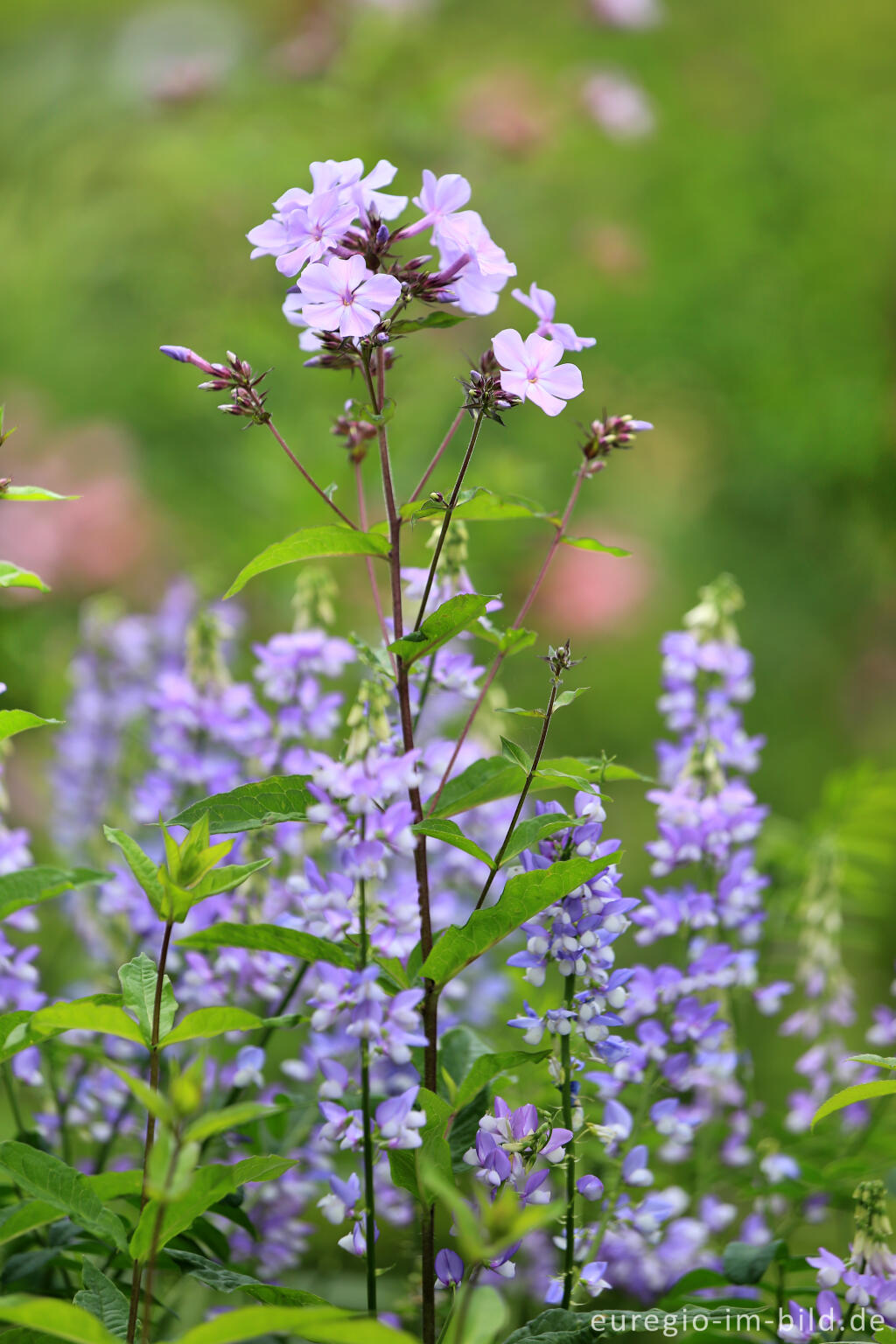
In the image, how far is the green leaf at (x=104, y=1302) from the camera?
18.7 inches

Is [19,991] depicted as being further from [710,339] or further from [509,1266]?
[710,339]

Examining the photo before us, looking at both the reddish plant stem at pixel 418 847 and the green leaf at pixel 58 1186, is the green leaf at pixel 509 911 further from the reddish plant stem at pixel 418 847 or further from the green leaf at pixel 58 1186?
the green leaf at pixel 58 1186

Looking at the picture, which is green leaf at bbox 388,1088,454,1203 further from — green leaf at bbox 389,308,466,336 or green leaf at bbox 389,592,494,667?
green leaf at bbox 389,308,466,336

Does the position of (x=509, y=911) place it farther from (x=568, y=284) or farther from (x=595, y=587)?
(x=568, y=284)

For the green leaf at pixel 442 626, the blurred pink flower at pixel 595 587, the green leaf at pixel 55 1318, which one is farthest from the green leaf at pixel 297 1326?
the blurred pink flower at pixel 595 587

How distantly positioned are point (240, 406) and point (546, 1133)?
36cm

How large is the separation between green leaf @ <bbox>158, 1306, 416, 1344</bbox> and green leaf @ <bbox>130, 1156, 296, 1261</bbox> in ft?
0.27

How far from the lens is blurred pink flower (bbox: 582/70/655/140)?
6.72 feet

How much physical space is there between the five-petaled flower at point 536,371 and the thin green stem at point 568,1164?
0.27 m

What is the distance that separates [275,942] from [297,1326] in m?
0.16

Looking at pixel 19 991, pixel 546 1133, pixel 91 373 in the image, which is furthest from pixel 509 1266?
pixel 91 373

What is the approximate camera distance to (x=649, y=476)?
2.06 metres

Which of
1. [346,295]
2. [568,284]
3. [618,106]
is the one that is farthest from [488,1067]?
[618,106]

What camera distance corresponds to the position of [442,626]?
505 millimetres
